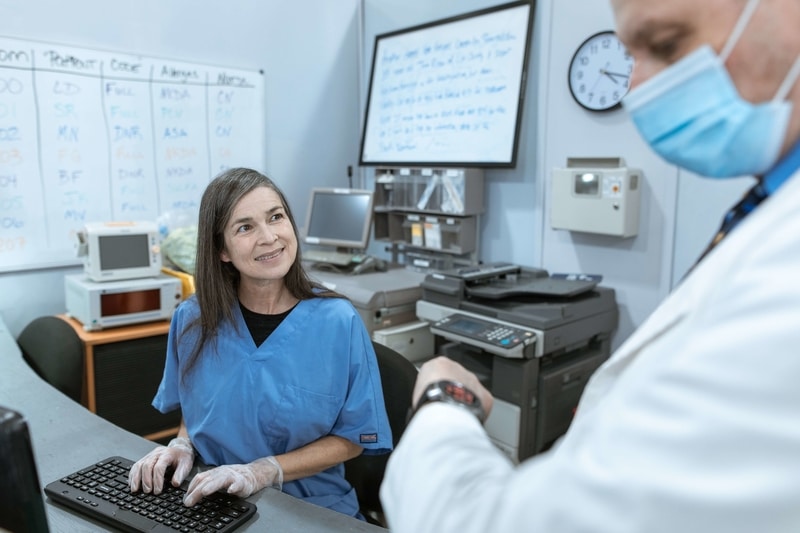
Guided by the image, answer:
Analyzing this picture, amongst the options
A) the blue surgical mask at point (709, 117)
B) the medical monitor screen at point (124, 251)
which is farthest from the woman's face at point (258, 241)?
the medical monitor screen at point (124, 251)

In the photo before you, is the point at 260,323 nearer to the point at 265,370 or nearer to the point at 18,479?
the point at 265,370

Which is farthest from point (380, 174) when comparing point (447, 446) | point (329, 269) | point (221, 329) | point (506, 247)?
point (447, 446)

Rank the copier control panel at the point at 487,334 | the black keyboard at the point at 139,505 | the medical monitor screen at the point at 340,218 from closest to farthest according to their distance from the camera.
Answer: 1. the black keyboard at the point at 139,505
2. the copier control panel at the point at 487,334
3. the medical monitor screen at the point at 340,218

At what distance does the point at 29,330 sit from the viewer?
2443 millimetres

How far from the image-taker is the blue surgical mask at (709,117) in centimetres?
54

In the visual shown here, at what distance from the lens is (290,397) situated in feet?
4.53

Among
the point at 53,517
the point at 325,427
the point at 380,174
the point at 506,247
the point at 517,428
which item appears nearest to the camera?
the point at 53,517

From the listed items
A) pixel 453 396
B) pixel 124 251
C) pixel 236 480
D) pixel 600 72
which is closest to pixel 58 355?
pixel 124 251

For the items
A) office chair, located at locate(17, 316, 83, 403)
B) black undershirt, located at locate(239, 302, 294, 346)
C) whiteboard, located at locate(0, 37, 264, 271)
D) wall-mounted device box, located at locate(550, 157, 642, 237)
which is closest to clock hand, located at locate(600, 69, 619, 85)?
wall-mounted device box, located at locate(550, 157, 642, 237)

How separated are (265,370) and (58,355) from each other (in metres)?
1.22

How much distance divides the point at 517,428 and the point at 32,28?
8.49 feet

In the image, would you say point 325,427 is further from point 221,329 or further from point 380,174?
point 380,174

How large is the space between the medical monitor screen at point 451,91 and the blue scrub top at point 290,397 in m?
1.65

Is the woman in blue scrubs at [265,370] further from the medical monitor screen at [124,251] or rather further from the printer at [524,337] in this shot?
the medical monitor screen at [124,251]
